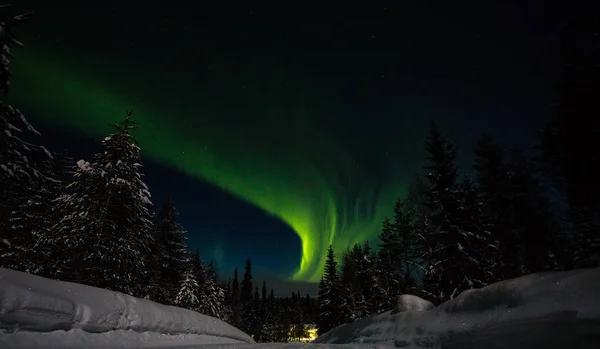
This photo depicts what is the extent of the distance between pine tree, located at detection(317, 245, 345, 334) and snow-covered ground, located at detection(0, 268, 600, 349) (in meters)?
34.8

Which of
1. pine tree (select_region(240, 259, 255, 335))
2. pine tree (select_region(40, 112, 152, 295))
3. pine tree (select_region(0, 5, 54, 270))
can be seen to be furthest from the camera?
pine tree (select_region(240, 259, 255, 335))

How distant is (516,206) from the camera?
A: 85.1ft

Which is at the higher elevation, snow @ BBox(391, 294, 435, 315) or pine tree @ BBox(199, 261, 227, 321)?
pine tree @ BBox(199, 261, 227, 321)

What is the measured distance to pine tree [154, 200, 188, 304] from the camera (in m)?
31.2

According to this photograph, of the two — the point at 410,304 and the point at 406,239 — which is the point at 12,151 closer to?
the point at 410,304

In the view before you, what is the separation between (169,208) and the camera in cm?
3397

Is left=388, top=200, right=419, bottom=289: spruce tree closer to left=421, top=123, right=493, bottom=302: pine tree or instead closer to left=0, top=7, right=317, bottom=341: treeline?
left=421, top=123, right=493, bottom=302: pine tree

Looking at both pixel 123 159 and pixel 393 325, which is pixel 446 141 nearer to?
pixel 393 325

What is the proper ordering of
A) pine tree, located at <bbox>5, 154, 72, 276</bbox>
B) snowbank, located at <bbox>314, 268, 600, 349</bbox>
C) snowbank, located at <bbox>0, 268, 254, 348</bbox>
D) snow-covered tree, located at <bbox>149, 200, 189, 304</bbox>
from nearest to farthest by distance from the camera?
snowbank, located at <bbox>314, 268, 600, 349</bbox>
snowbank, located at <bbox>0, 268, 254, 348</bbox>
pine tree, located at <bbox>5, 154, 72, 276</bbox>
snow-covered tree, located at <bbox>149, 200, 189, 304</bbox>

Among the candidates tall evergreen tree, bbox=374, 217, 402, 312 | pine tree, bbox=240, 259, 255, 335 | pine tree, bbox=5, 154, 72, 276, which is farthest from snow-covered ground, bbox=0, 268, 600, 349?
pine tree, bbox=240, 259, 255, 335

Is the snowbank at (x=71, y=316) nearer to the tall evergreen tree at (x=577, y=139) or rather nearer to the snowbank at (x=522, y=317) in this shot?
the snowbank at (x=522, y=317)

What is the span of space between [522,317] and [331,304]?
40.4 meters

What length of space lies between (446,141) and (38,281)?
22745mm

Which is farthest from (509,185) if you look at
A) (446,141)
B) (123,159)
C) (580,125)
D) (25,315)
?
(25,315)
